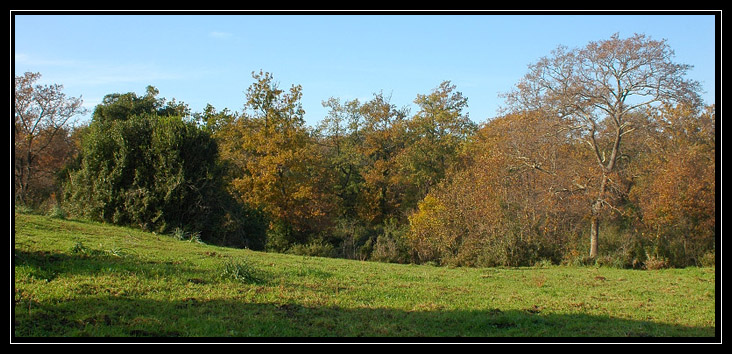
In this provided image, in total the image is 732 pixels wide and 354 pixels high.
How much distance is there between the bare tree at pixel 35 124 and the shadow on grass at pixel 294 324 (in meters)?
30.9

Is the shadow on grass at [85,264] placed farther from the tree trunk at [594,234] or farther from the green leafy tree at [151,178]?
the tree trunk at [594,234]

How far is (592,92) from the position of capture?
71.4 ft

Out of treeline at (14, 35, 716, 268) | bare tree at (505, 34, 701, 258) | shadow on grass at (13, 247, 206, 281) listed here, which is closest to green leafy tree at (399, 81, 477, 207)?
treeline at (14, 35, 716, 268)

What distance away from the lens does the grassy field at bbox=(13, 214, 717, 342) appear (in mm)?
7258

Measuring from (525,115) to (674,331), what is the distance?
17348 millimetres

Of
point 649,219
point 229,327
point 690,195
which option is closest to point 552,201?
point 649,219

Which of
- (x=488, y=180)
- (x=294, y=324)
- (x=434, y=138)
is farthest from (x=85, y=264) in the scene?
(x=434, y=138)


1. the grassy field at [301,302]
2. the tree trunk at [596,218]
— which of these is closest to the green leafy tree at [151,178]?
the grassy field at [301,302]

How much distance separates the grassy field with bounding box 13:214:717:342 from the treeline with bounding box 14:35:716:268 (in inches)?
266

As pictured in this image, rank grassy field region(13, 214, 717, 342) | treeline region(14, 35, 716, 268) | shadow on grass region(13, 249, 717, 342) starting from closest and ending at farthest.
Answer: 1. shadow on grass region(13, 249, 717, 342)
2. grassy field region(13, 214, 717, 342)
3. treeline region(14, 35, 716, 268)

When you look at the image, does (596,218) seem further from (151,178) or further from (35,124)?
(35,124)

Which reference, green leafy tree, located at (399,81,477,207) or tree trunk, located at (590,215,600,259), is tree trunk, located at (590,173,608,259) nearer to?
tree trunk, located at (590,215,600,259)

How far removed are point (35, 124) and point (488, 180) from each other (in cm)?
3138

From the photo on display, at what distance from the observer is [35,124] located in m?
35.9
